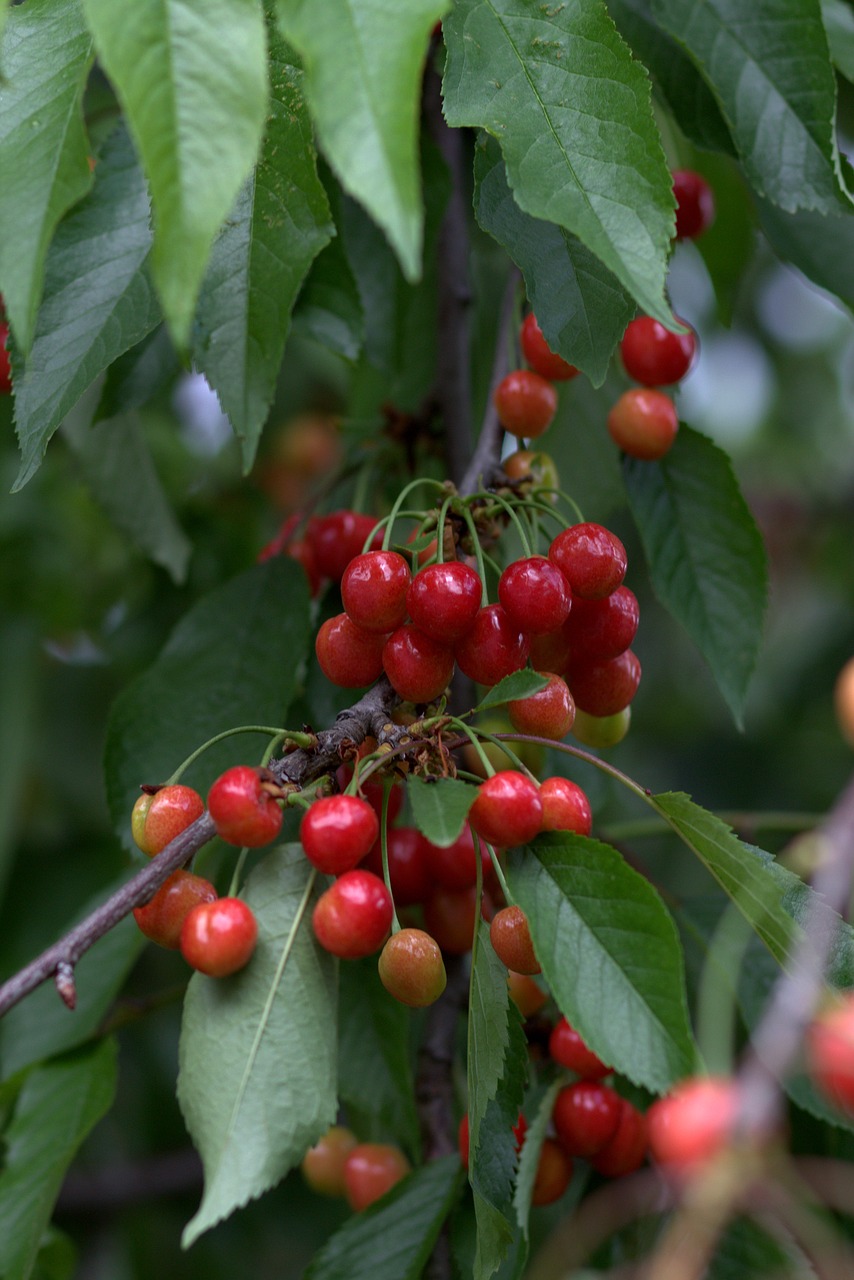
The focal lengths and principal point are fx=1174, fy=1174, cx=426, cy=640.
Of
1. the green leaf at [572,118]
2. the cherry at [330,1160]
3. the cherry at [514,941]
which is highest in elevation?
the green leaf at [572,118]

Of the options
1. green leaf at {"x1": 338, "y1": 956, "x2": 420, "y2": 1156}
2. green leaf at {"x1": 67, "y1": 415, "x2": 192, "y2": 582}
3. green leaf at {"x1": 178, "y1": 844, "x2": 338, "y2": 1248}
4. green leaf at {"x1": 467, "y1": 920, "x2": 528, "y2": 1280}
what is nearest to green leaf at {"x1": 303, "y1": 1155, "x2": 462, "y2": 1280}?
green leaf at {"x1": 338, "y1": 956, "x2": 420, "y2": 1156}

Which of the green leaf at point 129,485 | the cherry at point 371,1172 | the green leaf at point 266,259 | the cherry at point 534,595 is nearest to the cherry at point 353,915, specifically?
the cherry at point 534,595

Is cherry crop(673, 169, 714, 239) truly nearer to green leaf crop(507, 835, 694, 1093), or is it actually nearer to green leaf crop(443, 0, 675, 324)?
green leaf crop(443, 0, 675, 324)

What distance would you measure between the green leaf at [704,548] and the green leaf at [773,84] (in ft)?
0.87

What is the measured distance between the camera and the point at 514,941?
833 mm

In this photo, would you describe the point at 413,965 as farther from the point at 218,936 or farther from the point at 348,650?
the point at 348,650

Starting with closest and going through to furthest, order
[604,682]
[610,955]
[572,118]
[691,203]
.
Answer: [610,955] < [572,118] < [604,682] < [691,203]

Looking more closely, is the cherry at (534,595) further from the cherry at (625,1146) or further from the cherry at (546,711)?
the cherry at (625,1146)

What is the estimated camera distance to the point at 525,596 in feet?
2.95

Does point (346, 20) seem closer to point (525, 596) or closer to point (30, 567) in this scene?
point (525, 596)

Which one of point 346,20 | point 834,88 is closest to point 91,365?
point 346,20

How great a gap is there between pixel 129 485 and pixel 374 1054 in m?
0.78

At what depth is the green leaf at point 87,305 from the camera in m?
0.88

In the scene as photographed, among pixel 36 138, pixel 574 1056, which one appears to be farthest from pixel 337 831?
pixel 36 138
